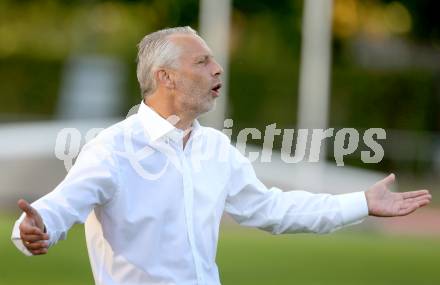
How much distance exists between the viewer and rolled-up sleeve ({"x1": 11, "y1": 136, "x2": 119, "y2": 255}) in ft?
19.3

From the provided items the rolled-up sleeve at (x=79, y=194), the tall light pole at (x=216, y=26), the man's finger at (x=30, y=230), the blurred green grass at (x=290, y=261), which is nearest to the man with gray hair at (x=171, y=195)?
Answer: the rolled-up sleeve at (x=79, y=194)

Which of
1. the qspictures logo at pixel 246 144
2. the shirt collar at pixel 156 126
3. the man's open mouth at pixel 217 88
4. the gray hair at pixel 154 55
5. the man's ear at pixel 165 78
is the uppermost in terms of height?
the gray hair at pixel 154 55

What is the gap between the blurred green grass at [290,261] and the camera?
13.9 m

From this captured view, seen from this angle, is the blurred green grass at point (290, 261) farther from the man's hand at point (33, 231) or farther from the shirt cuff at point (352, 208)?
the man's hand at point (33, 231)

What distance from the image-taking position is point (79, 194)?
6012 millimetres

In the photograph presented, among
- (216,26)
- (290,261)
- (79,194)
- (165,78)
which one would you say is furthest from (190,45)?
(216,26)

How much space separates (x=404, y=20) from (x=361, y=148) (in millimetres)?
9117

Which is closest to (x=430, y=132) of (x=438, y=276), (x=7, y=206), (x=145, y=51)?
(x=7, y=206)

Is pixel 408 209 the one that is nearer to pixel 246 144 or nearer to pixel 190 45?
pixel 190 45

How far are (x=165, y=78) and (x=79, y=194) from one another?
0.86 meters

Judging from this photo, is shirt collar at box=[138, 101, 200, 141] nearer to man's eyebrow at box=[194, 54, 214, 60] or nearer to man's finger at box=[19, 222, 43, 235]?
man's eyebrow at box=[194, 54, 214, 60]

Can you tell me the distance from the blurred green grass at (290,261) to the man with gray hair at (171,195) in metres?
6.51

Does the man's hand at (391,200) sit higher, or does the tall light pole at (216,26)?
the man's hand at (391,200)

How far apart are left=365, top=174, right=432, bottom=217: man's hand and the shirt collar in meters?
0.91
